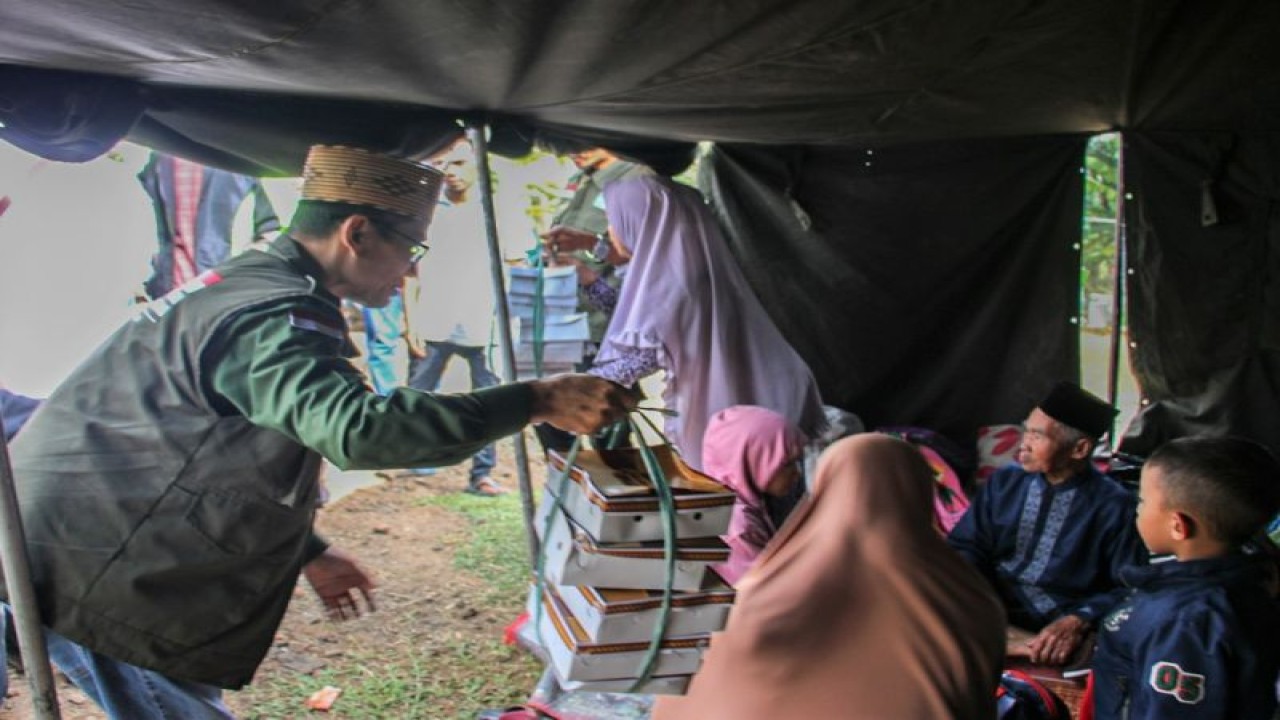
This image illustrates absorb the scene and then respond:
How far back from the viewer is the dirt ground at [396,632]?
3.57 meters

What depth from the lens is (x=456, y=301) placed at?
7.21 m

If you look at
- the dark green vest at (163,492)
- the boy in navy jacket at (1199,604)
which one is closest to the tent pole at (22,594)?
the dark green vest at (163,492)

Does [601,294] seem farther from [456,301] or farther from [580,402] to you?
[580,402]

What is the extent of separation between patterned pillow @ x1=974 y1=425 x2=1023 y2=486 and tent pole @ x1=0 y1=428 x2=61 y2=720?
4327mm

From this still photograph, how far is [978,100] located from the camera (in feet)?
12.2

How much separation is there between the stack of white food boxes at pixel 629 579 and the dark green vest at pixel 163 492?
2.55ft

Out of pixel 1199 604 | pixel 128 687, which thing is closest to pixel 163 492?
pixel 128 687

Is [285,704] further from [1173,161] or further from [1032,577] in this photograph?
[1173,161]

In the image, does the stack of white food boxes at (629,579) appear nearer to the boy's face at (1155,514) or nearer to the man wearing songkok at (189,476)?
the man wearing songkok at (189,476)

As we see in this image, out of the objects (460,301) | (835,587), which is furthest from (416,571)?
(835,587)

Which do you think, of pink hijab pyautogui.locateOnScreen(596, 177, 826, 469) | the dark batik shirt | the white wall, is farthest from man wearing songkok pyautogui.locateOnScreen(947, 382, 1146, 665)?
the white wall

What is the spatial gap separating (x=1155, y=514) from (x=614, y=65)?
1.93 meters

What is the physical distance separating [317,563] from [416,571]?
285cm

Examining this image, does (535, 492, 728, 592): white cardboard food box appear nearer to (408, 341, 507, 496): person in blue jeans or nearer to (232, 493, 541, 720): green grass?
(232, 493, 541, 720): green grass
